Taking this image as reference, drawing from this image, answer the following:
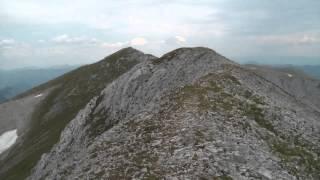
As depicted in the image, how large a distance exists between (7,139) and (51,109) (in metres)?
14.4

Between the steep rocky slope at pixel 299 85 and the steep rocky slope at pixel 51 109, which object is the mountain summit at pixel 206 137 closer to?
the steep rocky slope at pixel 51 109

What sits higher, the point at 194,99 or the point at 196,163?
the point at 194,99

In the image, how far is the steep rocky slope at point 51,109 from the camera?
92938 mm

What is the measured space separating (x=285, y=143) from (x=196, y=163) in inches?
373

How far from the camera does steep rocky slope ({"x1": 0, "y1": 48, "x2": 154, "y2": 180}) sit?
3659 inches

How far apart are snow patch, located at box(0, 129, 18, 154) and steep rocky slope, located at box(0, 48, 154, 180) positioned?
181cm

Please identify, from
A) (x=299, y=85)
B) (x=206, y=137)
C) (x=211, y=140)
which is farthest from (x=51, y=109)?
(x=299, y=85)

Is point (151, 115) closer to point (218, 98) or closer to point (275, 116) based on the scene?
point (218, 98)

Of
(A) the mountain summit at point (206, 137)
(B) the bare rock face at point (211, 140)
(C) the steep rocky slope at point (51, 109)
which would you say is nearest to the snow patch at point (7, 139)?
(C) the steep rocky slope at point (51, 109)

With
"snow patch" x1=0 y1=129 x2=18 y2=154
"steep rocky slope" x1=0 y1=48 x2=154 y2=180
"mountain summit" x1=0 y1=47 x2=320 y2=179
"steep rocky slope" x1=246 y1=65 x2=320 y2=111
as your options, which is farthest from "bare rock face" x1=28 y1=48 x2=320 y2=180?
"steep rocky slope" x1=246 y1=65 x2=320 y2=111

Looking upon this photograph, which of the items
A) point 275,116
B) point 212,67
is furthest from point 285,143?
point 212,67

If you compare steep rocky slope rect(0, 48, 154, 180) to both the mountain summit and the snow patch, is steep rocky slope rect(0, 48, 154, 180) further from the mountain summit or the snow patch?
the mountain summit

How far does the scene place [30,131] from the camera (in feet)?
365

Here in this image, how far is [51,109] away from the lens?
116250 mm
